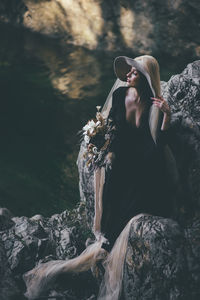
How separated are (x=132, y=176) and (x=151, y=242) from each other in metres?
0.44

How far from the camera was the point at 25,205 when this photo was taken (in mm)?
5504

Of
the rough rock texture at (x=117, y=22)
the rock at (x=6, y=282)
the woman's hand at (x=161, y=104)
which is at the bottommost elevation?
the rock at (x=6, y=282)

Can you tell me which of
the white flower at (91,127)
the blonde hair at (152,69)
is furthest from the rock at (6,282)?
the blonde hair at (152,69)

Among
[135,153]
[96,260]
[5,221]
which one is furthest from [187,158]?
[5,221]

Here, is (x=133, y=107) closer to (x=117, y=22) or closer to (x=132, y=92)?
(x=132, y=92)

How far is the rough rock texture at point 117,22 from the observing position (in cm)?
834

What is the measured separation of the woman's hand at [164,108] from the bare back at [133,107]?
0.44ft

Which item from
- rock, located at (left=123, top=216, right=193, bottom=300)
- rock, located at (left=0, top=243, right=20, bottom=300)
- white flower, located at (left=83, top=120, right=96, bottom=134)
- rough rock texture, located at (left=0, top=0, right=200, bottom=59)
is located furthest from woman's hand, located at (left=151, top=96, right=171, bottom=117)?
rough rock texture, located at (left=0, top=0, right=200, bottom=59)

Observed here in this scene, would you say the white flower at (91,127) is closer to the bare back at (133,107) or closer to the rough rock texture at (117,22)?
the bare back at (133,107)

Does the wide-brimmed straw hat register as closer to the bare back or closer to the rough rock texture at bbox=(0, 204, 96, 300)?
the bare back

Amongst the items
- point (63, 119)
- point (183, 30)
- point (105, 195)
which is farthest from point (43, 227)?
point (183, 30)

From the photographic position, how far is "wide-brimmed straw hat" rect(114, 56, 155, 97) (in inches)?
129

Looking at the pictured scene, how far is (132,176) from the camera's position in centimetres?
345

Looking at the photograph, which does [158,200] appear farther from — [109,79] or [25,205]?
[109,79]
